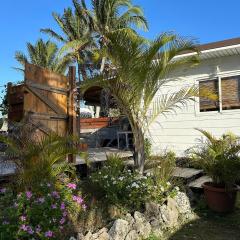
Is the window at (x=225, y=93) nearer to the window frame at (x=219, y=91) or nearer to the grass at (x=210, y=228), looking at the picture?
the window frame at (x=219, y=91)

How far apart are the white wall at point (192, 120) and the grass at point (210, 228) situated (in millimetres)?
3787

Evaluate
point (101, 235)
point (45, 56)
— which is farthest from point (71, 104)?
point (45, 56)

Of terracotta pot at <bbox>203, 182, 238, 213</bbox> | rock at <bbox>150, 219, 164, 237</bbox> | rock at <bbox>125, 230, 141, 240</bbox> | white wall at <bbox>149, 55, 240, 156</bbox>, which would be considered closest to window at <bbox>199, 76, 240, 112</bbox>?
white wall at <bbox>149, 55, 240, 156</bbox>

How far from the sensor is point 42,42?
26.9 metres

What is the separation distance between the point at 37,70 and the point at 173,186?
3.87 metres

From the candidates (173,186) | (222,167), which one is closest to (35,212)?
(173,186)

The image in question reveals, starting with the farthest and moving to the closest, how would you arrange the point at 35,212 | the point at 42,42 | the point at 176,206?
the point at 42,42 < the point at 176,206 < the point at 35,212

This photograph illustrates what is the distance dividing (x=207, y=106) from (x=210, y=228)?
17.4 ft

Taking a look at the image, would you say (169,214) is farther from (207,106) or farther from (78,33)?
(78,33)

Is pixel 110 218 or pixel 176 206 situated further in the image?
pixel 176 206

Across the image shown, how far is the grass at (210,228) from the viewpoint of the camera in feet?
16.9

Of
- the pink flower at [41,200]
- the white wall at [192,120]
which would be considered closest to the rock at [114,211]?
the pink flower at [41,200]

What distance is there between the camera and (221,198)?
249 inches

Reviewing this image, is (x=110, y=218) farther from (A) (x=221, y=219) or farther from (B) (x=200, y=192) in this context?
Result: (B) (x=200, y=192)
